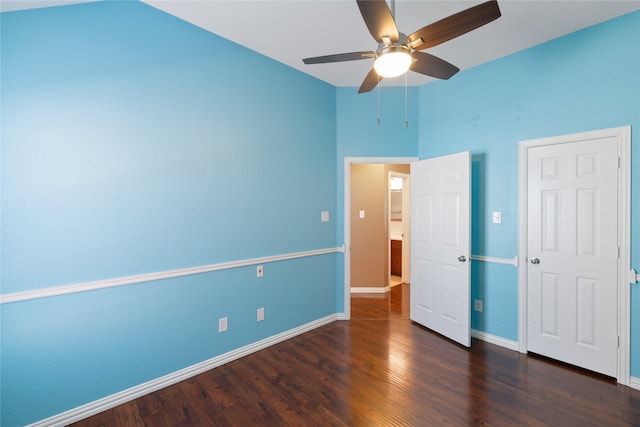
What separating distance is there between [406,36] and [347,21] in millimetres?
859

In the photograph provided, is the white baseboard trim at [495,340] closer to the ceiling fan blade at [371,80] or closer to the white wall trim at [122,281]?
the white wall trim at [122,281]

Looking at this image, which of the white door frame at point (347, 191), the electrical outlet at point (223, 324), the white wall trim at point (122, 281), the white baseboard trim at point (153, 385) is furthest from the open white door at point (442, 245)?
the electrical outlet at point (223, 324)

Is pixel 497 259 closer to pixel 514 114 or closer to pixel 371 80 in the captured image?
pixel 514 114

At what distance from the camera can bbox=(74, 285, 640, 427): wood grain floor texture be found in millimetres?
1997

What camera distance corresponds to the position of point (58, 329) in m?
1.94

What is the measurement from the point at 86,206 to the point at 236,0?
181 cm

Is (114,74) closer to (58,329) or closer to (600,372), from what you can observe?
(58,329)

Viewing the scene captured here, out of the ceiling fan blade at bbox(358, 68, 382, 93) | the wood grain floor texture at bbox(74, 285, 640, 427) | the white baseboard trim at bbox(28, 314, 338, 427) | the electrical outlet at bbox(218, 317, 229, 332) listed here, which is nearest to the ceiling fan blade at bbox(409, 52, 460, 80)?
the ceiling fan blade at bbox(358, 68, 382, 93)

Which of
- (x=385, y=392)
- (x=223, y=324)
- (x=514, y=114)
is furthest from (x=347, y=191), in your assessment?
(x=385, y=392)

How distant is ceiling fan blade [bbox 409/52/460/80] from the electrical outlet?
2.57 meters

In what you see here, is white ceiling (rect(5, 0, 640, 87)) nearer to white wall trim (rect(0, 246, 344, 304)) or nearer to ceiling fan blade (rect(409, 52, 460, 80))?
ceiling fan blade (rect(409, 52, 460, 80))

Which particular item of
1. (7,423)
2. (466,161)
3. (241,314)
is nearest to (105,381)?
(7,423)

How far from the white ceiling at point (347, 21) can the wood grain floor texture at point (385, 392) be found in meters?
2.82

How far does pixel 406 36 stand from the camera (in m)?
1.80
